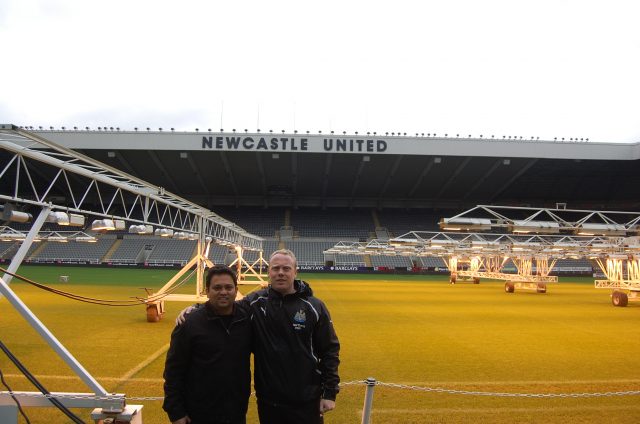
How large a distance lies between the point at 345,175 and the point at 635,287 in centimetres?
3174

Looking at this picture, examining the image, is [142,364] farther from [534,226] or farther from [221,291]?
[534,226]

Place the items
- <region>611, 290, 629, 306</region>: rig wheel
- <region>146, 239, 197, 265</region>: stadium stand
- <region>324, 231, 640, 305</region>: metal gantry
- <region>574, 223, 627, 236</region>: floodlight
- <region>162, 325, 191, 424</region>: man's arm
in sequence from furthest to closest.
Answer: <region>146, 239, 197, 265</region>: stadium stand < <region>324, 231, 640, 305</region>: metal gantry < <region>611, 290, 629, 306</region>: rig wheel < <region>574, 223, 627, 236</region>: floodlight < <region>162, 325, 191, 424</region>: man's arm

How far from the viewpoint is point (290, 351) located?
11.3 ft

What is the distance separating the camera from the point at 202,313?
11.2 ft

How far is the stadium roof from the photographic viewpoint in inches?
1697

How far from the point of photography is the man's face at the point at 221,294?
11.1 feet

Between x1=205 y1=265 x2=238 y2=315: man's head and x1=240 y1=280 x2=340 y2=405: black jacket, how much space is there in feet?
0.71

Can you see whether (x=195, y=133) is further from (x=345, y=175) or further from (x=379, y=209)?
(x=379, y=209)

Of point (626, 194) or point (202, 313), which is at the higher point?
point (626, 194)

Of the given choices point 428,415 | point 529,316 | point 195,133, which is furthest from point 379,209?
point 428,415

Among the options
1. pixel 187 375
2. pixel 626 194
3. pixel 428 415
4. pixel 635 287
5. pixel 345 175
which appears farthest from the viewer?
pixel 626 194

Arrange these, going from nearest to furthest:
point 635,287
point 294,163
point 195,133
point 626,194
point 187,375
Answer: point 187,375
point 635,287
point 195,133
point 294,163
point 626,194

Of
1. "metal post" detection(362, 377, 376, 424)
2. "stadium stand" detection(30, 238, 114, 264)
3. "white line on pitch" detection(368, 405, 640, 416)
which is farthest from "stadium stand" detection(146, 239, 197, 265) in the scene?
"metal post" detection(362, 377, 376, 424)

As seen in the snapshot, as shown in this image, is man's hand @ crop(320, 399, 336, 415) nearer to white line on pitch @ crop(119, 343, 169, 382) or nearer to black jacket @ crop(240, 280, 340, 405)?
black jacket @ crop(240, 280, 340, 405)
